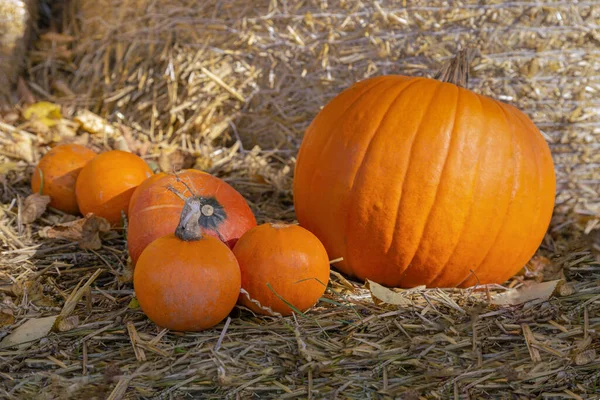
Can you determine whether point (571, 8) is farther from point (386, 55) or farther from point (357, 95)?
point (357, 95)

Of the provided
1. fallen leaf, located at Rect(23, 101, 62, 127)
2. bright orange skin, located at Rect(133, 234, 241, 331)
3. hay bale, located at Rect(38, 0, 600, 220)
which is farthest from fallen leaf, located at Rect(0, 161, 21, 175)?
bright orange skin, located at Rect(133, 234, 241, 331)

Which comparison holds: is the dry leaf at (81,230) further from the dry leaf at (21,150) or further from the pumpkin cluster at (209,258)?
the dry leaf at (21,150)

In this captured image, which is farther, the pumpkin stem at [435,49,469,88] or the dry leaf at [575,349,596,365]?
the pumpkin stem at [435,49,469,88]

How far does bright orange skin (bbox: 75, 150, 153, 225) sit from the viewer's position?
2.73 metres

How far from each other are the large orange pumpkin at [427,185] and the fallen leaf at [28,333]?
104 cm

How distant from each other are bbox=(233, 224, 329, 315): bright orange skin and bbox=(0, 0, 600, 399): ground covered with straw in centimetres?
7

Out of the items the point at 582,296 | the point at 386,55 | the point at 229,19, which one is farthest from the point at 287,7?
the point at 582,296

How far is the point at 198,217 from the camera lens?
2021mm

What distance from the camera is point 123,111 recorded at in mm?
3889

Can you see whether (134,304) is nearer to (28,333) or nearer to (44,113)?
(28,333)

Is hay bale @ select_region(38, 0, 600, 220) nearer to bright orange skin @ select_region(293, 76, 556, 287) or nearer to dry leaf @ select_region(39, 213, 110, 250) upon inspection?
bright orange skin @ select_region(293, 76, 556, 287)

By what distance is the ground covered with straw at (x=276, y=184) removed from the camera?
1828 millimetres

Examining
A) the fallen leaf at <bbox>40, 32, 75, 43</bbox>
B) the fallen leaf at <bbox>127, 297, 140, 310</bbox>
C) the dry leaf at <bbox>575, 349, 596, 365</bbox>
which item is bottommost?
the dry leaf at <bbox>575, 349, 596, 365</bbox>

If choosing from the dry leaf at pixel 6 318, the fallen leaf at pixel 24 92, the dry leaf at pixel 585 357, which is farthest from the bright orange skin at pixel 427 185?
the fallen leaf at pixel 24 92
